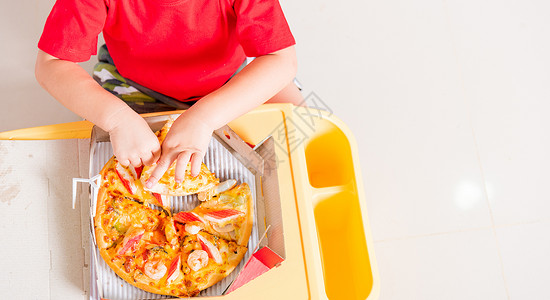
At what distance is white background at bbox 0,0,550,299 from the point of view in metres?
0.84

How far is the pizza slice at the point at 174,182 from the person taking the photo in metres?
0.48

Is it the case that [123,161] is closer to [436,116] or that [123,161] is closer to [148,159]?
[148,159]

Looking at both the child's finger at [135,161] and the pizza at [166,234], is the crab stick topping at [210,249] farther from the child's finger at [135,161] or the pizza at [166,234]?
the child's finger at [135,161]

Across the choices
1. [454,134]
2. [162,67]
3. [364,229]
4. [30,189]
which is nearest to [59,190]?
[30,189]

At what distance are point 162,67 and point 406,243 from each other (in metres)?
0.59

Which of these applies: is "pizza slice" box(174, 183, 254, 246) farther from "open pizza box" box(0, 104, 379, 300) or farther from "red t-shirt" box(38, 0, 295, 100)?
"red t-shirt" box(38, 0, 295, 100)

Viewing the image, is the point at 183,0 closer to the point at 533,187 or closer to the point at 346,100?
the point at 346,100

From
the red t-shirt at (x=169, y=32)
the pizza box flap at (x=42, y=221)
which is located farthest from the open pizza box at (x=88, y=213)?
the red t-shirt at (x=169, y=32)

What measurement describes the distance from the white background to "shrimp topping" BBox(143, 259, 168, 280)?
51cm

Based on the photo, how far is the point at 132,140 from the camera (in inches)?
17.8

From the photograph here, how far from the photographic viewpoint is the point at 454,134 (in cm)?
91

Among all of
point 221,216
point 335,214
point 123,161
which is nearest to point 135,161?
point 123,161

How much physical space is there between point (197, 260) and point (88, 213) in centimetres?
16

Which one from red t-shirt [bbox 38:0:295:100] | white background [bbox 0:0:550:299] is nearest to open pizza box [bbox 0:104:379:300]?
red t-shirt [bbox 38:0:295:100]
